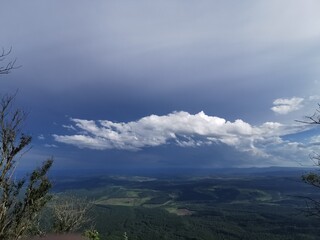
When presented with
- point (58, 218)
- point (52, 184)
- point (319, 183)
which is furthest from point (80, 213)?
point (319, 183)

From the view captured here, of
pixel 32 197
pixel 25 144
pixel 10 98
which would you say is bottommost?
pixel 32 197

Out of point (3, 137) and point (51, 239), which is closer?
point (51, 239)

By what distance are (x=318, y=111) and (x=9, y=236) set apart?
20603mm

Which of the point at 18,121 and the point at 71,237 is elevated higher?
the point at 18,121

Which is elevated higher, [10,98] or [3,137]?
[10,98]

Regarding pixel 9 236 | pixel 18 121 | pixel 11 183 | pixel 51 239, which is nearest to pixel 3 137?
pixel 18 121

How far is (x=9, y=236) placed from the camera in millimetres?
23578

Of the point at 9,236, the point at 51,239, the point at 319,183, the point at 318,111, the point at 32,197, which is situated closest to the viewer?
the point at 51,239

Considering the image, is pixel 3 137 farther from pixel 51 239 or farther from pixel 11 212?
pixel 51 239

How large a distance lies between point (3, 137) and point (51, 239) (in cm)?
1103

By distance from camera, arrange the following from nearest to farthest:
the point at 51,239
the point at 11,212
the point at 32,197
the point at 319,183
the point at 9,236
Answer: the point at 51,239 < the point at 319,183 < the point at 9,236 < the point at 11,212 < the point at 32,197

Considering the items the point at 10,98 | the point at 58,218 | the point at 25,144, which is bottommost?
the point at 58,218

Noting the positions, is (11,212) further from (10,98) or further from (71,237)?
(71,237)

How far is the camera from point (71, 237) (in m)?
14.8
